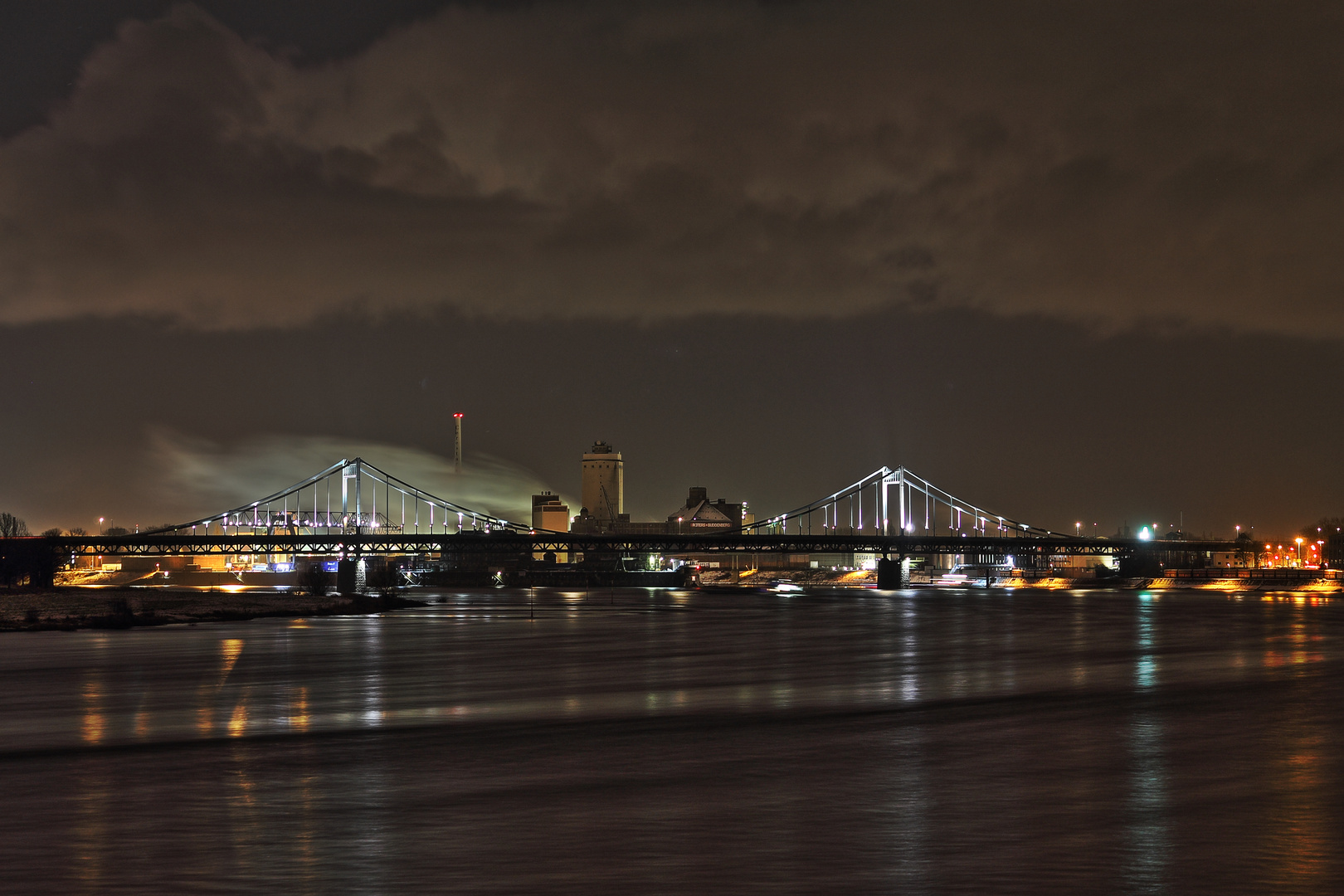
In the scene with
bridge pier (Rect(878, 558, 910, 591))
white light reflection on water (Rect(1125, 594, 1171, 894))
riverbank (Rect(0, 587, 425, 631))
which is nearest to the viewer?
white light reflection on water (Rect(1125, 594, 1171, 894))

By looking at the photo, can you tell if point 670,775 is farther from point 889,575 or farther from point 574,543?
point 889,575

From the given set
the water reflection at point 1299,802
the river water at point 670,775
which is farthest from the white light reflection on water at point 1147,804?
the water reflection at point 1299,802

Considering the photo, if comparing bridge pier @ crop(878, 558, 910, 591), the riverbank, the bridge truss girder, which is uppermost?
the bridge truss girder

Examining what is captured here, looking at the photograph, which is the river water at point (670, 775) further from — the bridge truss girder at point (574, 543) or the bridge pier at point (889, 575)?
the bridge pier at point (889, 575)

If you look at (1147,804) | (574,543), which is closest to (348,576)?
(574,543)

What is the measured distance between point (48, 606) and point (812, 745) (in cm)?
7249

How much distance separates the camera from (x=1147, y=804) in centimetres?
1661

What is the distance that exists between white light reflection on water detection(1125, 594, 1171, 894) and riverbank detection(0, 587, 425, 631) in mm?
53514

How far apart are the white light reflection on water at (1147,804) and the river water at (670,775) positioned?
8 cm

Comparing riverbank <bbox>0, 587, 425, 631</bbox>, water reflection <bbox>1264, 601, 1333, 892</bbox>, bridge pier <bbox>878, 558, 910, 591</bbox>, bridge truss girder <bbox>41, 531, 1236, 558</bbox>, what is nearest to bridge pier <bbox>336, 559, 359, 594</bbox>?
bridge truss girder <bbox>41, 531, 1236, 558</bbox>

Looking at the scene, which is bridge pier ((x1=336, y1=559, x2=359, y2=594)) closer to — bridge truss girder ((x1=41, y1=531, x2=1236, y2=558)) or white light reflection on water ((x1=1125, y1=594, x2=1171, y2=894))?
bridge truss girder ((x1=41, y1=531, x2=1236, y2=558))

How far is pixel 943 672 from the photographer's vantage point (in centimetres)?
3894

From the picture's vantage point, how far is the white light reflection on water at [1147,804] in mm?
12828

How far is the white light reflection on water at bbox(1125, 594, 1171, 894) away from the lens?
12.8 metres
